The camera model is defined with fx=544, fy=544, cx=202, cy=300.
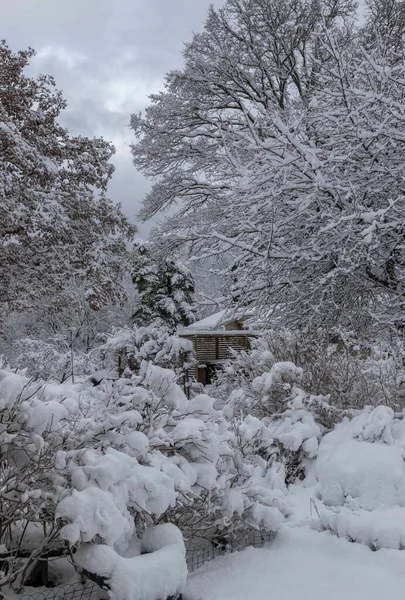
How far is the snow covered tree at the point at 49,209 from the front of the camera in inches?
502

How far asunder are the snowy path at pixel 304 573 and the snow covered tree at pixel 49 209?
10.3 m

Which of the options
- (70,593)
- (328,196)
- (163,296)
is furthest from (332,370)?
(163,296)

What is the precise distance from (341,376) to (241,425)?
2.32m

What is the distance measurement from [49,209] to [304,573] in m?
11.4

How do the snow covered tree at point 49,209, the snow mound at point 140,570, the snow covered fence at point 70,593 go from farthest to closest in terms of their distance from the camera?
1. the snow covered tree at point 49,209
2. the snow covered fence at point 70,593
3. the snow mound at point 140,570

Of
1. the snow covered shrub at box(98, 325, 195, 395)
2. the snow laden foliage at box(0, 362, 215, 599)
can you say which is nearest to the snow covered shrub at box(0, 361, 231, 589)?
the snow laden foliage at box(0, 362, 215, 599)

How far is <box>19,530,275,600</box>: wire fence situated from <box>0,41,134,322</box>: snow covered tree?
32.9ft

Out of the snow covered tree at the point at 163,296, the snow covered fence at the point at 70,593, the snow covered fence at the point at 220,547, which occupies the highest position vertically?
the snow covered tree at the point at 163,296

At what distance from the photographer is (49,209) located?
513 inches

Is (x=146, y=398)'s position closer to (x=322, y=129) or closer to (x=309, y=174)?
(x=309, y=174)

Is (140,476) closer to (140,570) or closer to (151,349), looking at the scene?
(140,570)

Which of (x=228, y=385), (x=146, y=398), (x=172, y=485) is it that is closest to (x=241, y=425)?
(x=146, y=398)

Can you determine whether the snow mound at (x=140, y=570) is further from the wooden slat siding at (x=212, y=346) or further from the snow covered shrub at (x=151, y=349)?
the wooden slat siding at (x=212, y=346)

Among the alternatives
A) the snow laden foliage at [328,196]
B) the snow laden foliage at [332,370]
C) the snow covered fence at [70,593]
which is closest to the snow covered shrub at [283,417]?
the snow laden foliage at [332,370]
